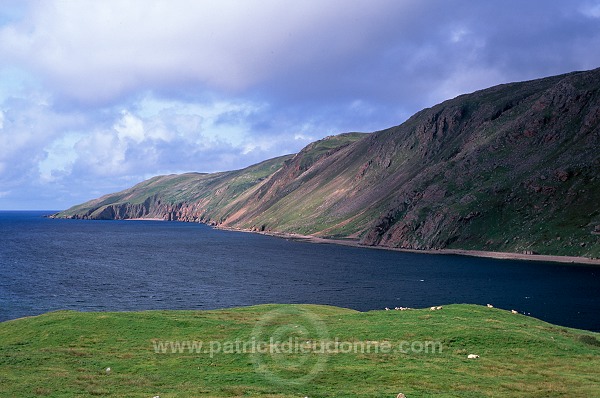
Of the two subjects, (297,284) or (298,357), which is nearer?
(298,357)

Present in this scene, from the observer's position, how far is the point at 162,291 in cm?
11656

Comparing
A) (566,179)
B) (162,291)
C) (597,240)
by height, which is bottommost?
(162,291)

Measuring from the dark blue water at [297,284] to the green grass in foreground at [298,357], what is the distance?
43702 mm

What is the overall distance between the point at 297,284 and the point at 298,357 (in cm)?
8767

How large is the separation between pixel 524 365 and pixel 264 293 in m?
80.4

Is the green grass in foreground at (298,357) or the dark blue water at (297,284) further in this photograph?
the dark blue water at (297,284)

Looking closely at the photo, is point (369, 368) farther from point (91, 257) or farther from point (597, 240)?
point (91, 257)

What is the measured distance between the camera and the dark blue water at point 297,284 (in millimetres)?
99250

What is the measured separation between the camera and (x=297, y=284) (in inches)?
4936

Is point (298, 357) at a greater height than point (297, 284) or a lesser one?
greater

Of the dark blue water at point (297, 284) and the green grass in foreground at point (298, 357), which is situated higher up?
the green grass in foreground at point (298, 357)

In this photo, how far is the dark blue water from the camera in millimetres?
99250

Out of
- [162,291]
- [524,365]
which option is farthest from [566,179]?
[524,365]

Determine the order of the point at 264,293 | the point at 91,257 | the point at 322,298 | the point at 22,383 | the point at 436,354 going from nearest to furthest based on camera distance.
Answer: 1. the point at 22,383
2. the point at 436,354
3. the point at 322,298
4. the point at 264,293
5. the point at 91,257
